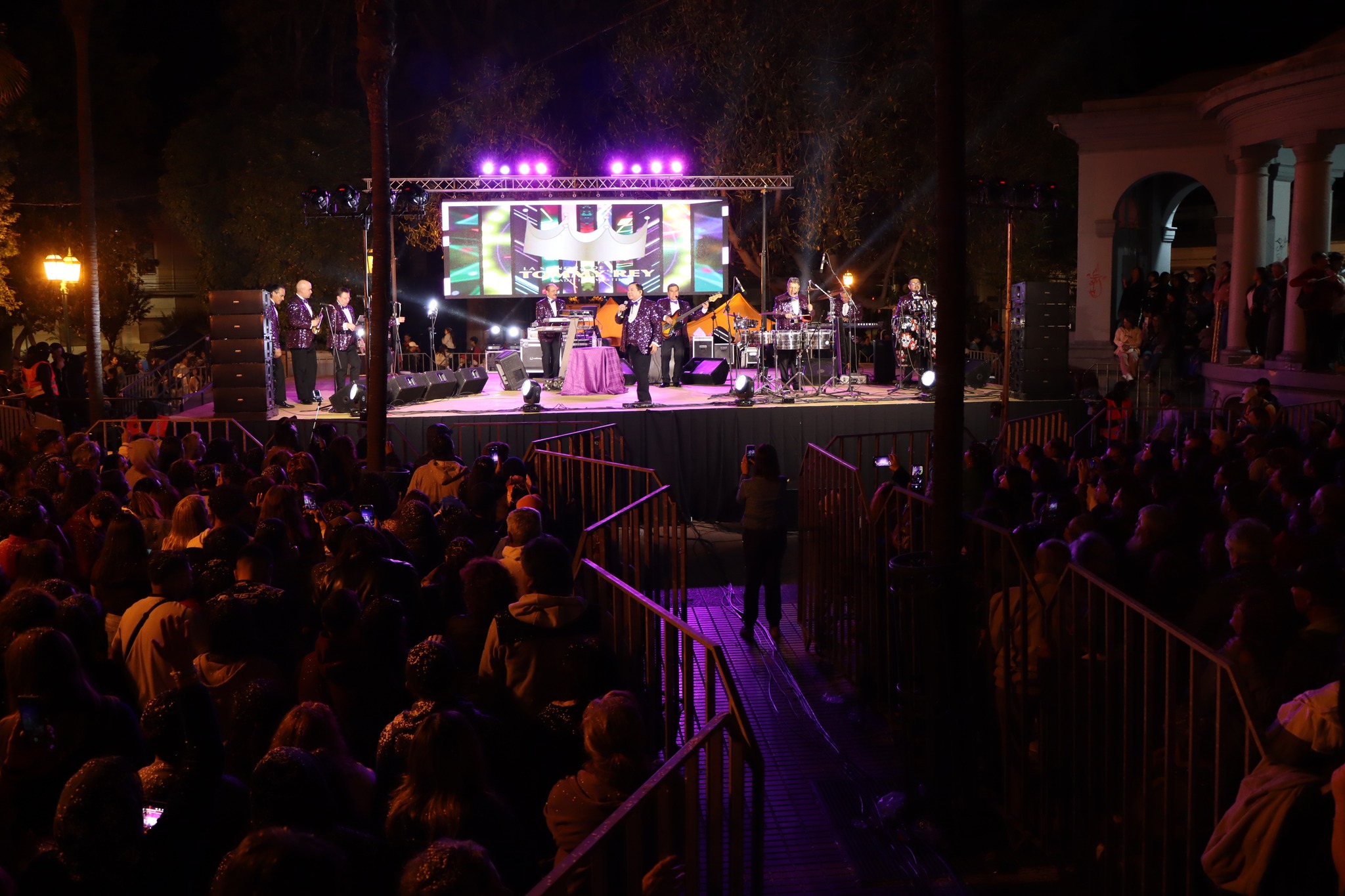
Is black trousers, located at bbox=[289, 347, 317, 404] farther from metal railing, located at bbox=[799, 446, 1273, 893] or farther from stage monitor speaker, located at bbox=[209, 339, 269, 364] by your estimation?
metal railing, located at bbox=[799, 446, 1273, 893]

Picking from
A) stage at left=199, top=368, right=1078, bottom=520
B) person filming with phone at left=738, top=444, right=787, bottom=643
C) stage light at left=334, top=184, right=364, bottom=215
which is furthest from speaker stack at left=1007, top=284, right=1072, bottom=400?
stage light at left=334, top=184, right=364, bottom=215

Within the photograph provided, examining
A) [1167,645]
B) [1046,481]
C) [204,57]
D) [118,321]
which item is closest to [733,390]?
[1046,481]

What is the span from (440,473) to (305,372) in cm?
894

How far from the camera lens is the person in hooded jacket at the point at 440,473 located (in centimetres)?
802

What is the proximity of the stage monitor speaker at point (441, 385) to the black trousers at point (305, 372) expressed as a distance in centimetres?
165

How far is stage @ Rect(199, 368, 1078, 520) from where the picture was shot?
13.9 metres

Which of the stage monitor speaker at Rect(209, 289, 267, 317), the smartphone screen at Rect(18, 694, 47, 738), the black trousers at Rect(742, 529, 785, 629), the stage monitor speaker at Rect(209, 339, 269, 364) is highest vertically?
the stage monitor speaker at Rect(209, 289, 267, 317)

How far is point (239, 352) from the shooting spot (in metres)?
13.9

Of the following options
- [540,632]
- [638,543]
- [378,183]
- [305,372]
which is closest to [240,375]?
[305,372]

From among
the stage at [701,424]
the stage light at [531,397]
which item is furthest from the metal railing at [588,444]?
the stage light at [531,397]

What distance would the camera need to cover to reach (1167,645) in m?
3.66

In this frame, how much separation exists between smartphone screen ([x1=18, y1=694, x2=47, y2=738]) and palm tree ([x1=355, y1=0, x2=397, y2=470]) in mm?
6210

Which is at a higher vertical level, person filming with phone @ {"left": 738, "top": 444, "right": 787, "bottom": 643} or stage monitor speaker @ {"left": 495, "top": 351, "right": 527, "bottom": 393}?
stage monitor speaker @ {"left": 495, "top": 351, "right": 527, "bottom": 393}

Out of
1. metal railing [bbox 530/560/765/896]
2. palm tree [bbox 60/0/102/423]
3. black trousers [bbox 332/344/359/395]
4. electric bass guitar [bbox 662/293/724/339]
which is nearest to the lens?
metal railing [bbox 530/560/765/896]
